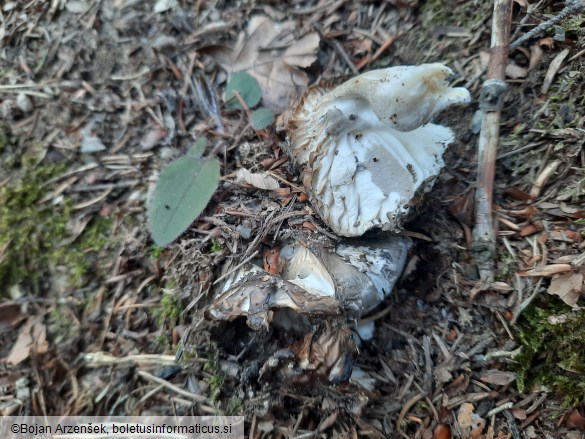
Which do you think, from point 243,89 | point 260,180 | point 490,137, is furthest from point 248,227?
point 490,137

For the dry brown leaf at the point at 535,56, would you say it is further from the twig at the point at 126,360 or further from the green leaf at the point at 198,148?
the twig at the point at 126,360

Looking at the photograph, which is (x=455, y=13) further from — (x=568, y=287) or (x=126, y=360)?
(x=126, y=360)

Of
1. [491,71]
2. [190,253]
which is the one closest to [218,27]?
[190,253]

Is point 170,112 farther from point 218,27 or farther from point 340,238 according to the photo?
point 340,238

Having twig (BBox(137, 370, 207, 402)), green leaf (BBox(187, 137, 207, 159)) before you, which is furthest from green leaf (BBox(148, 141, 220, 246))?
twig (BBox(137, 370, 207, 402))

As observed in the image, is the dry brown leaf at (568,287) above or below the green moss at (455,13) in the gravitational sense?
below

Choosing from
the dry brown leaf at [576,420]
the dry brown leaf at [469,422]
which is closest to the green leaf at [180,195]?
the dry brown leaf at [469,422]
